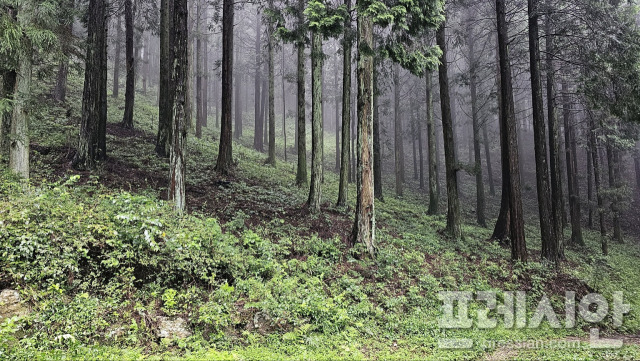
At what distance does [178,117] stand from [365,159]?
4.76m

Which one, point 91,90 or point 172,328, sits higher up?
point 91,90

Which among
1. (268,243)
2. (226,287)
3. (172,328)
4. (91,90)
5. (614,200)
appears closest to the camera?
(172,328)

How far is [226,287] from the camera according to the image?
217 inches

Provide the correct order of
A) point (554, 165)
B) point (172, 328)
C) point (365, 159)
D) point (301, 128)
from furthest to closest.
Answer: point (301, 128)
point (554, 165)
point (365, 159)
point (172, 328)

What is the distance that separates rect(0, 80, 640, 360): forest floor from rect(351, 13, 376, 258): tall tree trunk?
0.53 meters

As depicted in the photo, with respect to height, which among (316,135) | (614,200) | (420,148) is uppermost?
(420,148)

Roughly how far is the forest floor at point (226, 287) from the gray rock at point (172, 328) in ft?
0.33

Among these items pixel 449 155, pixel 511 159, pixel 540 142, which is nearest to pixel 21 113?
pixel 449 155

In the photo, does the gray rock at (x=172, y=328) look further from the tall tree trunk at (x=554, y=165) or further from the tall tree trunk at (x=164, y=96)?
the tall tree trunk at (x=554, y=165)

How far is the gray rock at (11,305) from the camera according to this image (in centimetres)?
424

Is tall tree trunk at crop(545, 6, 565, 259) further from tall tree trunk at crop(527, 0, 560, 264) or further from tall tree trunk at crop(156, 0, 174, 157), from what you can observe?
tall tree trunk at crop(156, 0, 174, 157)

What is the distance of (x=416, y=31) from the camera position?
9.83 m

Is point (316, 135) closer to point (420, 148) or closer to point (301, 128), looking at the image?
point (301, 128)

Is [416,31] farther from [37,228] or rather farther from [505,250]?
[37,228]
